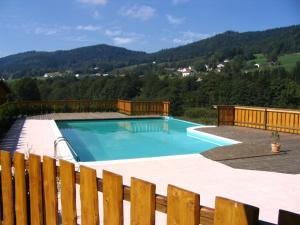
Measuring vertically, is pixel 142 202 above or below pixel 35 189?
above

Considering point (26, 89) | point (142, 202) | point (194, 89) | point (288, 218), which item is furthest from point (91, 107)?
point (194, 89)

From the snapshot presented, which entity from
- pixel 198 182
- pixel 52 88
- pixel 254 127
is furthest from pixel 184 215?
pixel 52 88

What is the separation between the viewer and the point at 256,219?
1.39m

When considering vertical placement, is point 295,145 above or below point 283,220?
below

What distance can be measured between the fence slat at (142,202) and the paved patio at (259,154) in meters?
5.12

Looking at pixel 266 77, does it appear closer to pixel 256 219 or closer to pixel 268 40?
pixel 268 40

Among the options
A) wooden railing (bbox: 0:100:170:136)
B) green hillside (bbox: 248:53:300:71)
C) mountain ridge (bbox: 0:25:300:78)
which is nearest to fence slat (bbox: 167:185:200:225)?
wooden railing (bbox: 0:100:170:136)

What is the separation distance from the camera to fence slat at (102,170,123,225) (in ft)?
6.56

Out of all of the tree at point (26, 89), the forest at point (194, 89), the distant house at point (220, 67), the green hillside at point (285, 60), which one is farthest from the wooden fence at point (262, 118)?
the distant house at point (220, 67)

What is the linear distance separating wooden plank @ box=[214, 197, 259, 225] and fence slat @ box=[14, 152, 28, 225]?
172 cm

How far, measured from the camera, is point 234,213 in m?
1.46

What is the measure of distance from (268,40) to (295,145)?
5163 cm

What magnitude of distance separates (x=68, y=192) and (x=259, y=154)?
630 cm

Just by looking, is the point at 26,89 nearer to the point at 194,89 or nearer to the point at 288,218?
the point at 194,89
